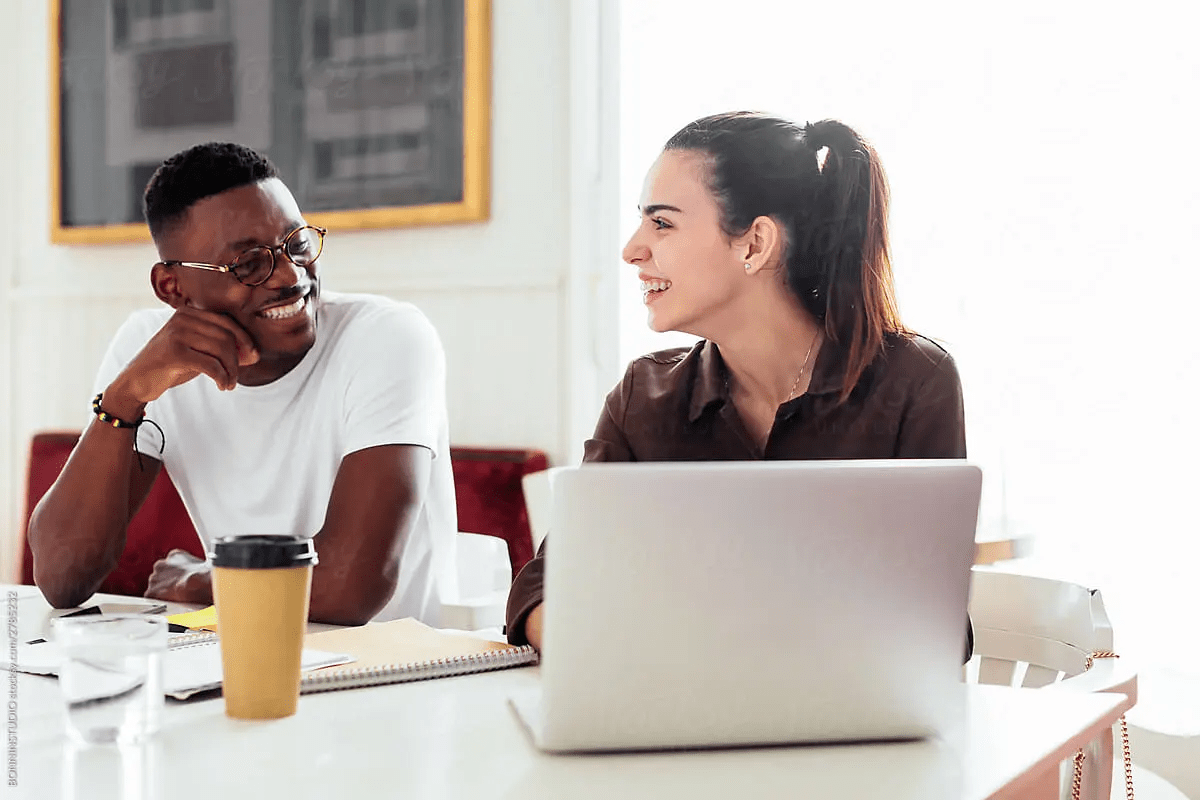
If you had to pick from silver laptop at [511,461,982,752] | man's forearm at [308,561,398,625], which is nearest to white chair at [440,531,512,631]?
man's forearm at [308,561,398,625]

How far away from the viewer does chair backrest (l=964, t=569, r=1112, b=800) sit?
1.13m

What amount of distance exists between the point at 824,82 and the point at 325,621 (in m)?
1.49

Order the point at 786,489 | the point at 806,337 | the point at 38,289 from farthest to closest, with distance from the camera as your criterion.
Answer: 1. the point at 38,289
2. the point at 806,337
3. the point at 786,489

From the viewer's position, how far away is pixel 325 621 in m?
1.33

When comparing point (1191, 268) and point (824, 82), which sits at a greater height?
point (824, 82)

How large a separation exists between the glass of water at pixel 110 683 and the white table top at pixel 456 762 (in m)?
0.01

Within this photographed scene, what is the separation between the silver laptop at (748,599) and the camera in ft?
2.32

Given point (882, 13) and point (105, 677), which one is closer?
point (105, 677)

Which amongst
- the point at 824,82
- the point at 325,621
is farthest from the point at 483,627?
the point at 824,82

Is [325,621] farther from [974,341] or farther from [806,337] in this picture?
[974,341]

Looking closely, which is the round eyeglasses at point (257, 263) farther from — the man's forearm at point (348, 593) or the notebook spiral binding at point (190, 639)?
the notebook spiral binding at point (190, 639)

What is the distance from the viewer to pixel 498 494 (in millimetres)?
2451

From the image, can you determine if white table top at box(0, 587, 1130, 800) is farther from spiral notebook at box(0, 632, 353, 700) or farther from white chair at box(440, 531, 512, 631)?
white chair at box(440, 531, 512, 631)

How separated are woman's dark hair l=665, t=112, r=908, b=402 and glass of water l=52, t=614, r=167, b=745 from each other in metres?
0.88
